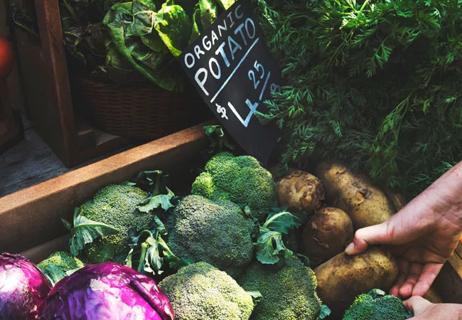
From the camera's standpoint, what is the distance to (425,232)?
156 centimetres

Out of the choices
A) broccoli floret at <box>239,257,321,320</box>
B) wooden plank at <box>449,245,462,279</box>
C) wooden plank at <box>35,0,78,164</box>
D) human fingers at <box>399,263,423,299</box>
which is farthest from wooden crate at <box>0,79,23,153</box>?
wooden plank at <box>449,245,462,279</box>

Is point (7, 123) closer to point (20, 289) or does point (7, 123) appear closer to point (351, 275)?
point (20, 289)

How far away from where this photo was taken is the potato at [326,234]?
5.10ft

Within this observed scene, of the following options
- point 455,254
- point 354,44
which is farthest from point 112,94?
point 455,254

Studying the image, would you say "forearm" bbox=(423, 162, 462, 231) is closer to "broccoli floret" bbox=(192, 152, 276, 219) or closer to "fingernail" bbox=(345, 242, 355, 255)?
"fingernail" bbox=(345, 242, 355, 255)

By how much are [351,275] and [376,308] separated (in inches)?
4.2

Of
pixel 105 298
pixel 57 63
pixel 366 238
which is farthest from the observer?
pixel 57 63

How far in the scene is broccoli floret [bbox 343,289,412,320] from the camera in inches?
56.7

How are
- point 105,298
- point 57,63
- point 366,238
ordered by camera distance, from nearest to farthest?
point 105,298 < point 366,238 < point 57,63

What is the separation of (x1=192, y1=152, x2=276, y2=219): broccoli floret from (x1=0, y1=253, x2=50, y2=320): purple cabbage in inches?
22.2

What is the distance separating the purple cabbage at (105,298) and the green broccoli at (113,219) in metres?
0.30

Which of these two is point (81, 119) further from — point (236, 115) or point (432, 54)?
point (432, 54)

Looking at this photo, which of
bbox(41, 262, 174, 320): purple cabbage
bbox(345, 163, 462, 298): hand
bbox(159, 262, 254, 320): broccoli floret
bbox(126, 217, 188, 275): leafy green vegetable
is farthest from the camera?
bbox(345, 163, 462, 298): hand

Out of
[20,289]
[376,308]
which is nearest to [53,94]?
[20,289]
